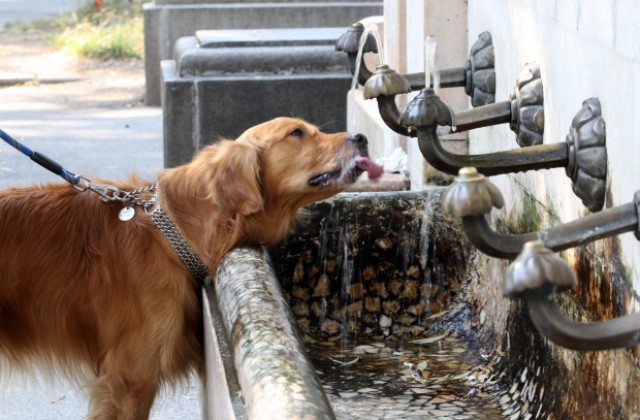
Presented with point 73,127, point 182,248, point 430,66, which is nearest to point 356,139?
point 430,66

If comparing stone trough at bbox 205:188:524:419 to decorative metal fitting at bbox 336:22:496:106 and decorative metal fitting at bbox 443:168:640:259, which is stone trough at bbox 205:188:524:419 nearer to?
decorative metal fitting at bbox 336:22:496:106

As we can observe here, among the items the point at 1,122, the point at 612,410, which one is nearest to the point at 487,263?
the point at 612,410

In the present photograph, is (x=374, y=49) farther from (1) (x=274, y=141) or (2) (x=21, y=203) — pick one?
(2) (x=21, y=203)

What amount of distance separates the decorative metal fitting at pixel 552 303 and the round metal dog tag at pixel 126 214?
226 centimetres

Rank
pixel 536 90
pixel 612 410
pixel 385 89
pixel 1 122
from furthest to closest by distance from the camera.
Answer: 1. pixel 1 122
2. pixel 536 90
3. pixel 385 89
4. pixel 612 410

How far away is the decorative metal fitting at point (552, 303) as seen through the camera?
1834 mm

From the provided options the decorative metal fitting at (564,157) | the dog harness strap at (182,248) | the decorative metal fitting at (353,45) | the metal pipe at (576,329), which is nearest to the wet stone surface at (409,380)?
the dog harness strap at (182,248)

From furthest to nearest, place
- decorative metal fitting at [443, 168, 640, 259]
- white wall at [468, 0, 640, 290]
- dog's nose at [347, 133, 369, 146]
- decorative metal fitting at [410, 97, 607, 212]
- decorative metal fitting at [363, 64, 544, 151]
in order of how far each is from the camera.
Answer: dog's nose at [347, 133, 369, 146]
decorative metal fitting at [363, 64, 544, 151]
decorative metal fitting at [410, 97, 607, 212]
white wall at [468, 0, 640, 290]
decorative metal fitting at [443, 168, 640, 259]

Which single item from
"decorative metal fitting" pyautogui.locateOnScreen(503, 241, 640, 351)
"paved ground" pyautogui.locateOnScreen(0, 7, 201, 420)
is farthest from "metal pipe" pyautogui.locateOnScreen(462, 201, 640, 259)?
"paved ground" pyautogui.locateOnScreen(0, 7, 201, 420)

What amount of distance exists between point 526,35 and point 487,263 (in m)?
0.82

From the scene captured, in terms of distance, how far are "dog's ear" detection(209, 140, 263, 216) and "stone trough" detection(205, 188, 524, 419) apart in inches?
7.1

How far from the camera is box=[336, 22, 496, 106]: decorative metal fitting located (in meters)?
4.05

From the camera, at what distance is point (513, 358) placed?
3.64 m

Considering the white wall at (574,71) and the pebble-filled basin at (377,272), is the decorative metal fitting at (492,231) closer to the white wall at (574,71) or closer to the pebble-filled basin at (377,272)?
the white wall at (574,71)
